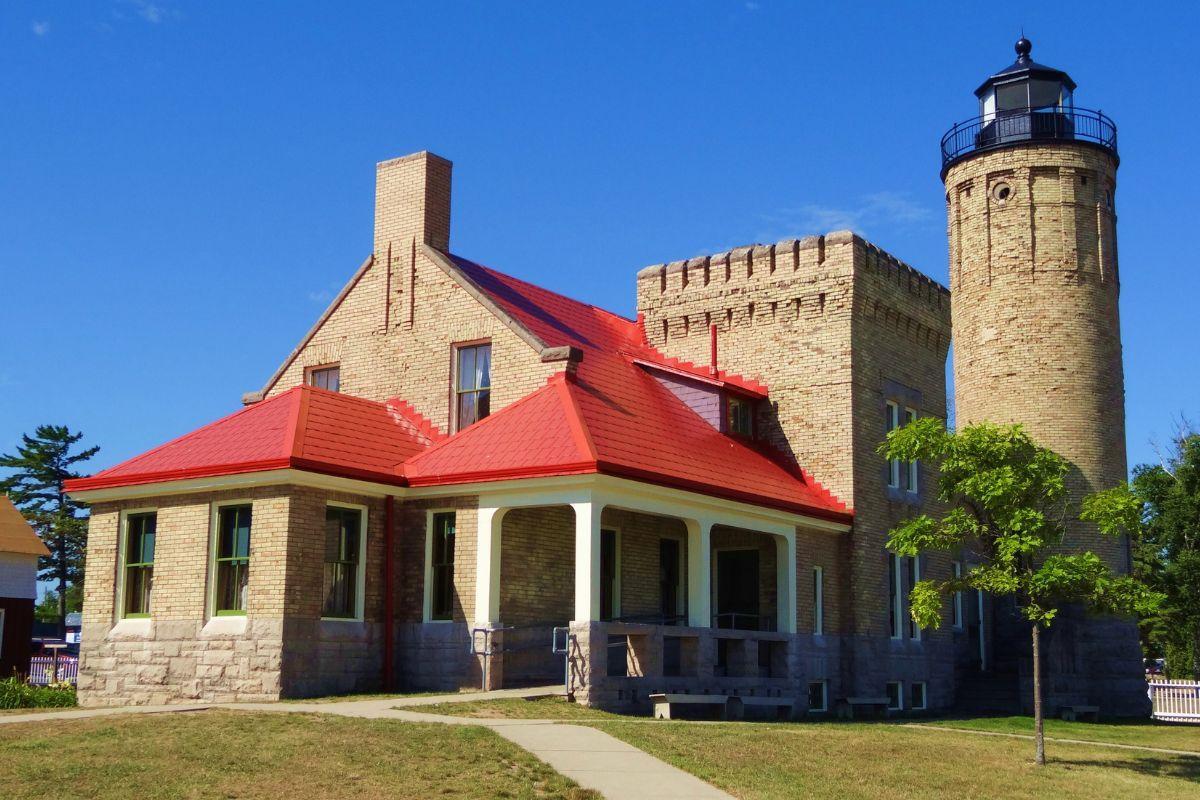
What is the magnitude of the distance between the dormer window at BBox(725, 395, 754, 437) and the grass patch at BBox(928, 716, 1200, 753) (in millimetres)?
7021

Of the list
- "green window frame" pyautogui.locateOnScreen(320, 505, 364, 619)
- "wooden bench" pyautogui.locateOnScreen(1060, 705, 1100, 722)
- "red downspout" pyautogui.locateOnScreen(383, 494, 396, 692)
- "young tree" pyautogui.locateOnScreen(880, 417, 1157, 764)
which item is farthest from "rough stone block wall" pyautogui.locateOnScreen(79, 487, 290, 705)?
"wooden bench" pyautogui.locateOnScreen(1060, 705, 1100, 722)

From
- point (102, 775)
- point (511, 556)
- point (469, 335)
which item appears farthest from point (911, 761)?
point (469, 335)

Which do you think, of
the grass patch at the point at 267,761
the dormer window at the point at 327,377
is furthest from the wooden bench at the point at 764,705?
the dormer window at the point at 327,377

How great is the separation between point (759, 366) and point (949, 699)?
9016mm

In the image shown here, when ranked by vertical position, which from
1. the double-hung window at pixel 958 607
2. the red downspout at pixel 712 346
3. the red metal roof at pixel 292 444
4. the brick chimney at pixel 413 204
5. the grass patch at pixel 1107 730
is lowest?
the grass patch at pixel 1107 730

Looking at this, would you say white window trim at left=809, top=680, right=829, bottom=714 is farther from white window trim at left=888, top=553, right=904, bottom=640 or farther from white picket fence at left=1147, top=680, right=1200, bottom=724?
white picket fence at left=1147, top=680, right=1200, bottom=724

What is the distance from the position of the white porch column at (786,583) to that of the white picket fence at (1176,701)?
41.8 ft

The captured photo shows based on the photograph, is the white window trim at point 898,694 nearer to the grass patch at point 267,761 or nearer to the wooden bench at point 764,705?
the wooden bench at point 764,705

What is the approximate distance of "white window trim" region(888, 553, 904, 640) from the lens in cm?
2906

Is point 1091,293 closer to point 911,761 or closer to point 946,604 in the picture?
point 946,604

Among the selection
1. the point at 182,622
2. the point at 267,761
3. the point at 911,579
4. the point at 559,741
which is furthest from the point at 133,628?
the point at 911,579

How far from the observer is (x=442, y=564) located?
2259 cm

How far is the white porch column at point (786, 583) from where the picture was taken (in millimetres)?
25641

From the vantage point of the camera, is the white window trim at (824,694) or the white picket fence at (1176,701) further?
the white picket fence at (1176,701)
